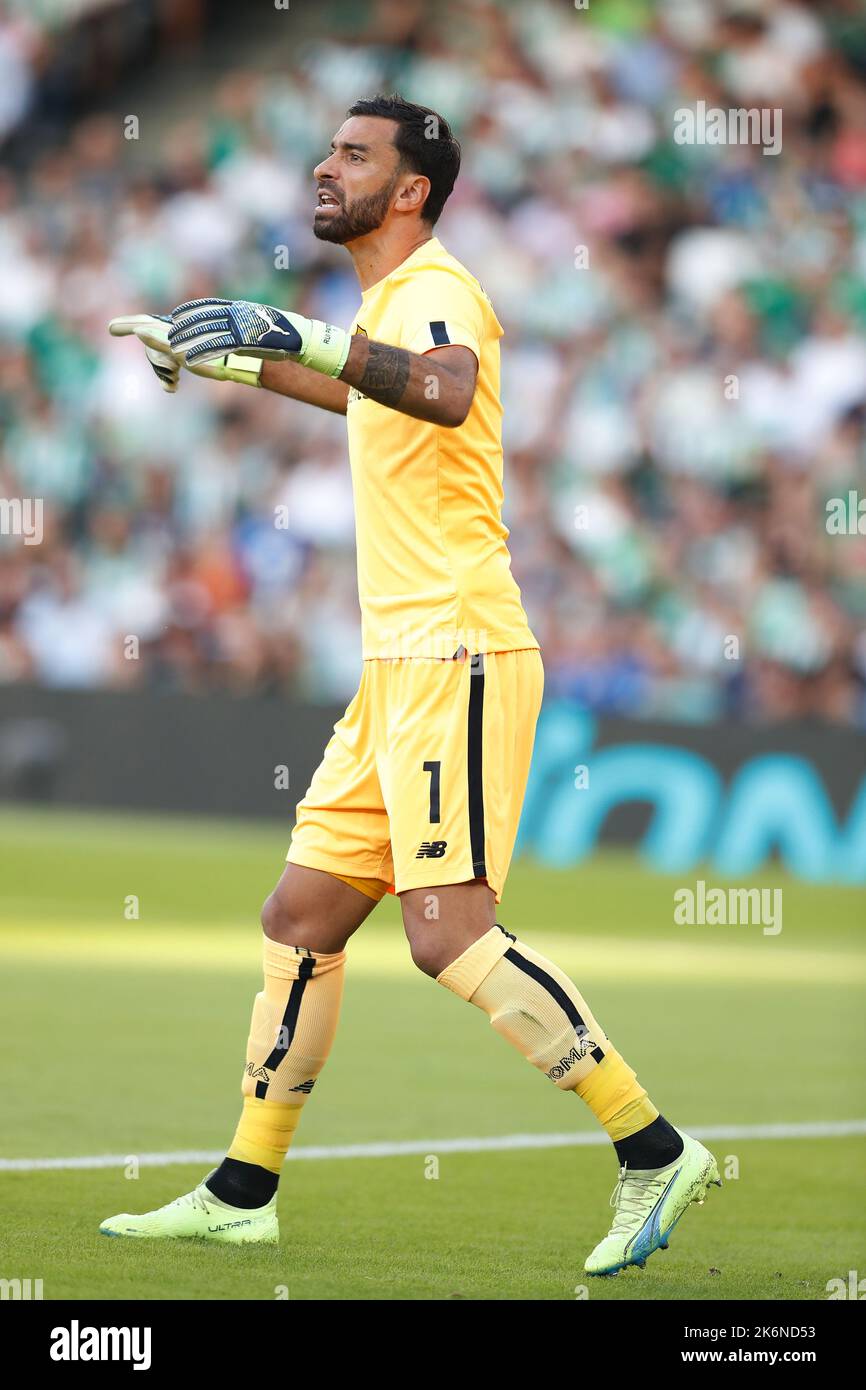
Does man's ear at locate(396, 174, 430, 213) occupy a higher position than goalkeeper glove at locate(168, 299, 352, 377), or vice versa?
man's ear at locate(396, 174, 430, 213)

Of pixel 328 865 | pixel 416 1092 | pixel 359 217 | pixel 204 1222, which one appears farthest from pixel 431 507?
pixel 416 1092

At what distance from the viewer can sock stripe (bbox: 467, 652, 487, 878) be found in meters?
5.38

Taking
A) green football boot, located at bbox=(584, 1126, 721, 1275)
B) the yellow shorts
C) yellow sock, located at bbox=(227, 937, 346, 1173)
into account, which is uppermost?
the yellow shorts

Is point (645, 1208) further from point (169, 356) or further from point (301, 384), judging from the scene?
point (169, 356)

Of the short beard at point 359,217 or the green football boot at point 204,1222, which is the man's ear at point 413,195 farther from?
the green football boot at point 204,1222

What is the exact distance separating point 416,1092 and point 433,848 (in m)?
2.94

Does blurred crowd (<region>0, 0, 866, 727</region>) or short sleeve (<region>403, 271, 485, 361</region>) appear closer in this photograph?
short sleeve (<region>403, 271, 485, 361</region>)

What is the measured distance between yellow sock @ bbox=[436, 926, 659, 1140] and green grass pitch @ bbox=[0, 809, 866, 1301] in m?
0.43

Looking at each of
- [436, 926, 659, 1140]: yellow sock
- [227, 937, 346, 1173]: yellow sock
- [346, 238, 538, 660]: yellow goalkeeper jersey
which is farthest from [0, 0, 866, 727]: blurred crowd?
[436, 926, 659, 1140]: yellow sock

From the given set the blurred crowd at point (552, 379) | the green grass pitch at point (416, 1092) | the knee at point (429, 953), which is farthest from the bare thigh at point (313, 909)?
the blurred crowd at point (552, 379)

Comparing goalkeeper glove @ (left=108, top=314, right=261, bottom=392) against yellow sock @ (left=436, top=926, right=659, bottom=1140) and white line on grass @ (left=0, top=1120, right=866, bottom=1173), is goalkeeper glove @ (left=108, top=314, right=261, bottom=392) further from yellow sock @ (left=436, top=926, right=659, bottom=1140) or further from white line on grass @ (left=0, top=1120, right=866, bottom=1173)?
white line on grass @ (left=0, top=1120, right=866, bottom=1173)

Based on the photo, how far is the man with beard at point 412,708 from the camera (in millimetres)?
5297

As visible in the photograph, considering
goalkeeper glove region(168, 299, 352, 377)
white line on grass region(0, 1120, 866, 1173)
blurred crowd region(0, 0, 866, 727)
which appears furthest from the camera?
blurred crowd region(0, 0, 866, 727)
